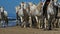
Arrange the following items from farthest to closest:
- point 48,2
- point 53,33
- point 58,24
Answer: point 58,24
point 48,2
point 53,33

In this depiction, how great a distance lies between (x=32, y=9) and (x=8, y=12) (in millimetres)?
4474

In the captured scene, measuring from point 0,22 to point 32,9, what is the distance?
519 centimetres

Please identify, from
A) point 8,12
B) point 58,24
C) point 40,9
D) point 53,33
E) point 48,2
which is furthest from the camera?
point 8,12

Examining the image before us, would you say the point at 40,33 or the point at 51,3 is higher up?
the point at 51,3

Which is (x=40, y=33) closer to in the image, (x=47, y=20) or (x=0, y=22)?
(x=47, y=20)

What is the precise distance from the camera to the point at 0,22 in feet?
86.1

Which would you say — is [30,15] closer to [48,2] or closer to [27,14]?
[27,14]

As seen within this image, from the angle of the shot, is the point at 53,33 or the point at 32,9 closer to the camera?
the point at 53,33

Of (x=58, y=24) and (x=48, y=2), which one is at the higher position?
(x=48, y=2)

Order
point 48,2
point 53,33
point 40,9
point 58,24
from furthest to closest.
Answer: point 58,24 < point 40,9 < point 48,2 < point 53,33

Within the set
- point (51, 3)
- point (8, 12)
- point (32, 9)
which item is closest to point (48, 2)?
point (51, 3)

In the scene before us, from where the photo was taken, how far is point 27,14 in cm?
2280

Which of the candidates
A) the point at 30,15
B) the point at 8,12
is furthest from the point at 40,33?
the point at 8,12

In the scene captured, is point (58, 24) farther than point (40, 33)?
Yes
